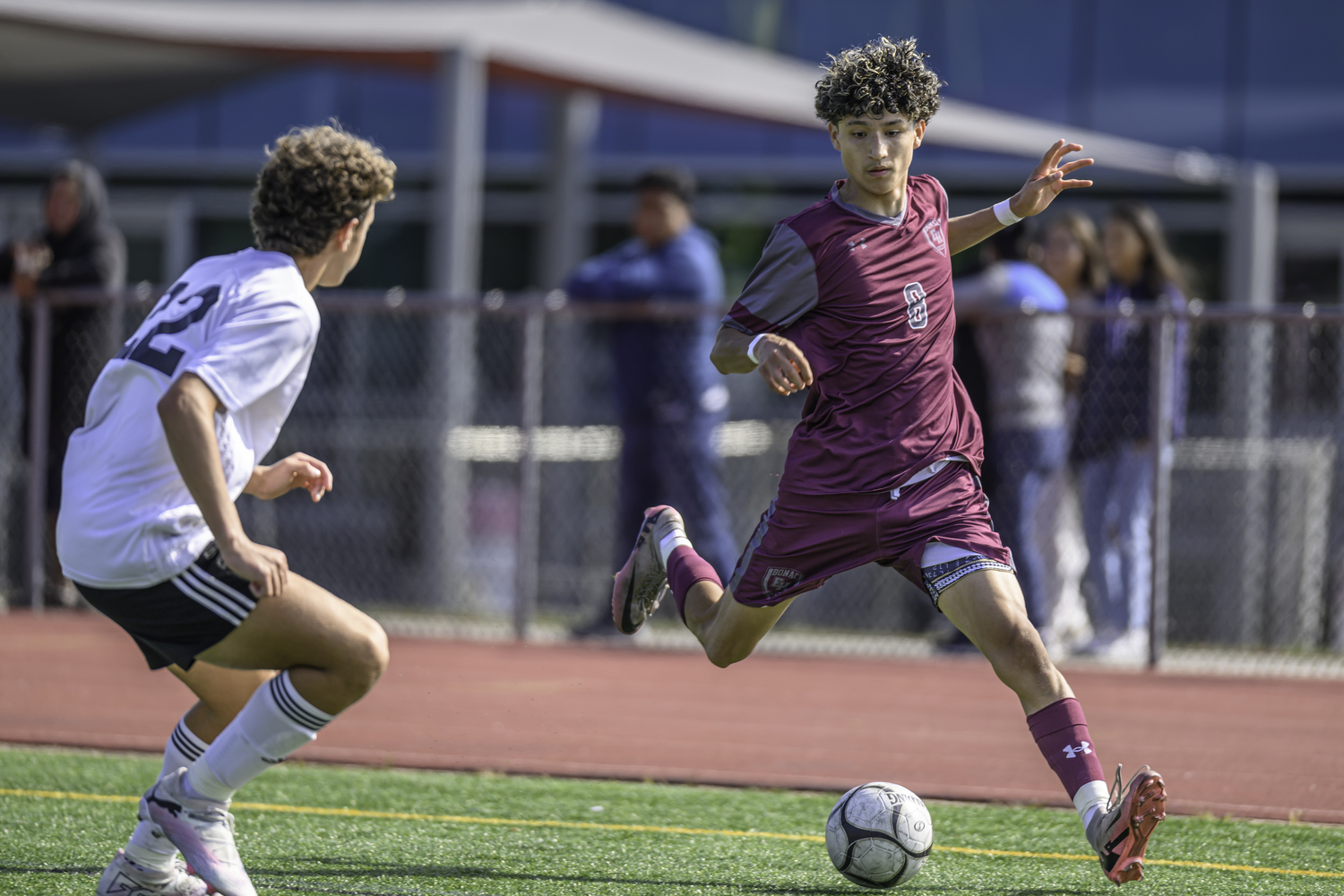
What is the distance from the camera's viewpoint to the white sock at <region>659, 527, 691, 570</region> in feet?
16.2

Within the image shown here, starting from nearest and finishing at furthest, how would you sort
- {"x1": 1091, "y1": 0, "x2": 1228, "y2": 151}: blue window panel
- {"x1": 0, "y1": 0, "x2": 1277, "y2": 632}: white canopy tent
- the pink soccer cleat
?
1. the pink soccer cleat
2. {"x1": 0, "y1": 0, "x2": 1277, "y2": 632}: white canopy tent
3. {"x1": 1091, "y1": 0, "x2": 1228, "y2": 151}: blue window panel

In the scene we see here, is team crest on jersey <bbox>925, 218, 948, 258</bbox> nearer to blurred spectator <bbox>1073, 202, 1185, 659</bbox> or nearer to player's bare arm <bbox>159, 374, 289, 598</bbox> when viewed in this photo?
player's bare arm <bbox>159, 374, 289, 598</bbox>

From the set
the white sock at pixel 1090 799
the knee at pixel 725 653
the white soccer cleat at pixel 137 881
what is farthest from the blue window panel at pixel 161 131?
the white sock at pixel 1090 799

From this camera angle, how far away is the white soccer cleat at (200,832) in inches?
134

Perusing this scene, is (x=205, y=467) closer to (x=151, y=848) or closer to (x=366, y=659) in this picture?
(x=366, y=659)

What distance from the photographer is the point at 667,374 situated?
28.9 feet

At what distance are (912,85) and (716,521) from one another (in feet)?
15.5

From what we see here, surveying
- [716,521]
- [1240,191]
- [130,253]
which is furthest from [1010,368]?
[130,253]

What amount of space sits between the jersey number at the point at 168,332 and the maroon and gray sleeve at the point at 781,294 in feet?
4.37

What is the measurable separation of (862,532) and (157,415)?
5.68 feet

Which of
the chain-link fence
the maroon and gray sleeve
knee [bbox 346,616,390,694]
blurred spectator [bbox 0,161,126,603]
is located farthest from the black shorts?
blurred spectator [bbox 0,161,126,603]

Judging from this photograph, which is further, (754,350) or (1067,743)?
(754,350)

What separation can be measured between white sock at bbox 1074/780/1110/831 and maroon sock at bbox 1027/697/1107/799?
18 millimetres

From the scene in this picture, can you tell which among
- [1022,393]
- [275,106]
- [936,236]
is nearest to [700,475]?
[1022,393]
